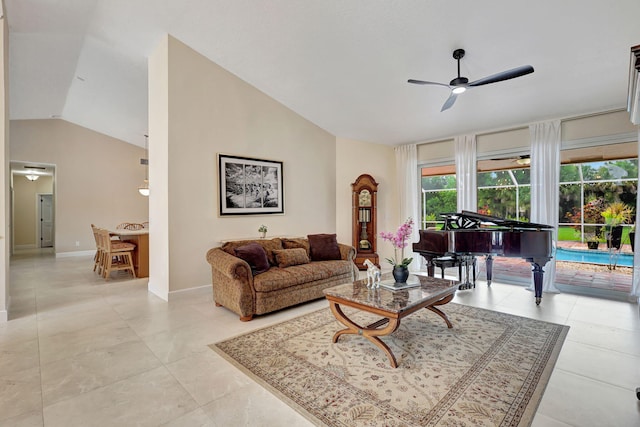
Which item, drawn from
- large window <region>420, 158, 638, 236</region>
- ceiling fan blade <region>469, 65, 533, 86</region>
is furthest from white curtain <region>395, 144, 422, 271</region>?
ceiling fan blade <region>469, 65, 533, 86</region>

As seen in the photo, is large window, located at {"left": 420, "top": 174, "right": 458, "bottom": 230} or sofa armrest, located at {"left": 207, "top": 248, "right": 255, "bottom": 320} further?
large window, located at {"left": 420, "top": 174, "right": 458, "bottom": 230}

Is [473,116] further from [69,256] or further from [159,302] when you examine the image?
[69,256]

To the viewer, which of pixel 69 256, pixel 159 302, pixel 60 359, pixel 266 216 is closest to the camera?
pixel 60 359

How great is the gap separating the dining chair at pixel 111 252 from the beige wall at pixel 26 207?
674 cm

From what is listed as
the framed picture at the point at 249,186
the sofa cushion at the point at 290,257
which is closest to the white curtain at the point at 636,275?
the sofa cushion at the point at 290,257

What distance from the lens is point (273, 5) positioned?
11.7 ft

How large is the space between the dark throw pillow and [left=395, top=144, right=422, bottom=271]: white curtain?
12.4 feet

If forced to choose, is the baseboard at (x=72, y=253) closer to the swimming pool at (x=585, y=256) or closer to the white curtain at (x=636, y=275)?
the swimming pool at (x=585, y=256)

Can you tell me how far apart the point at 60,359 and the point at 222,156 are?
3213 millimetres

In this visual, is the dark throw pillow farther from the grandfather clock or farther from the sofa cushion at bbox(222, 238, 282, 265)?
the grandfather clock

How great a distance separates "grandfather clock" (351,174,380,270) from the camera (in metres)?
6.42

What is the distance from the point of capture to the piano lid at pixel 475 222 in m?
4.07

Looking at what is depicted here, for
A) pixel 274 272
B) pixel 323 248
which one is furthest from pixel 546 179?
pixel 274 272

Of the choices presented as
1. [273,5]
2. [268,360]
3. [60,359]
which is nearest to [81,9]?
[273,5]
